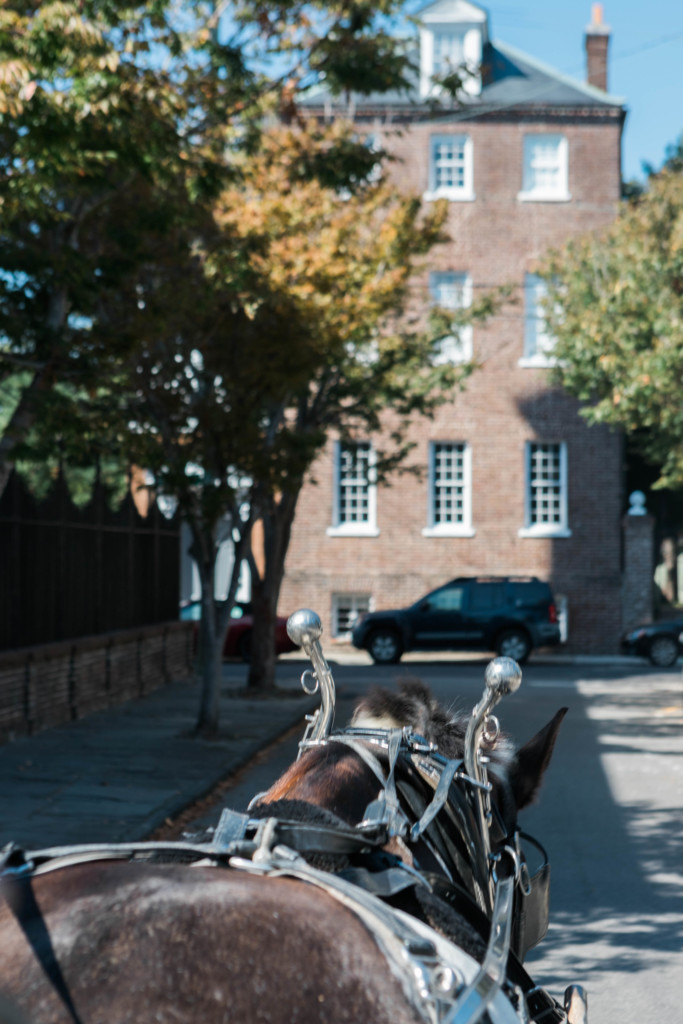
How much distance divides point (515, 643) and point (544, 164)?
43.4 feet

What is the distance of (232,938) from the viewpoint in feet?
5.71

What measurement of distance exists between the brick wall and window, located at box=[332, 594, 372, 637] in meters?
0.26

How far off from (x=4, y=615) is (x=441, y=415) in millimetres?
18784

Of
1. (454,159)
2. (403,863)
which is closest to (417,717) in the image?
(403,863)

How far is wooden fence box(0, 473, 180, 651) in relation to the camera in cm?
1279

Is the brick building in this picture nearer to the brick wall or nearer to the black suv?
the brick wall

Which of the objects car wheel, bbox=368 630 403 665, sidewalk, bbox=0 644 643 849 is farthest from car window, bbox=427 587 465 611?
sidewalk, bbox=0 644 643 849

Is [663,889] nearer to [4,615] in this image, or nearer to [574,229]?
[4,615]

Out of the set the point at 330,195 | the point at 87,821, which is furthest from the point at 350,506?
the point at 87,821

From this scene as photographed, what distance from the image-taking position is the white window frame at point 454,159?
30375 millimetres

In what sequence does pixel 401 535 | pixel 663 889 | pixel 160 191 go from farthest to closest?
1. pixel 401 535
2. pixel 160 191
3. pixel 663 889

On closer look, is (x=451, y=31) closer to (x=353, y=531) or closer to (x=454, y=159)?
(x=454, y=159)

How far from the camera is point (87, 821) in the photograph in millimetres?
8266

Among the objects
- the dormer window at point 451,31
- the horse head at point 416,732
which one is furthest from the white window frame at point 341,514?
the horse head at point 416,732
